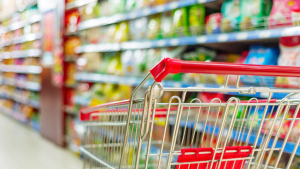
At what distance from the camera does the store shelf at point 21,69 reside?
5570 mm

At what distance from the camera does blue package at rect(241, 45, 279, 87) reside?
1870 mm

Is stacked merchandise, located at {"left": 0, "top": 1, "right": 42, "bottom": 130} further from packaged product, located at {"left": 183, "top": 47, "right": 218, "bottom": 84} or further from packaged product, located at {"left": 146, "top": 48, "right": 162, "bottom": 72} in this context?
packaged product, located at {"left": 183, "top": 47, "right": 218, "bottom": 84}

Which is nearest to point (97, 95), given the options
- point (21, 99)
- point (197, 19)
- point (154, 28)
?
point (154, 28)

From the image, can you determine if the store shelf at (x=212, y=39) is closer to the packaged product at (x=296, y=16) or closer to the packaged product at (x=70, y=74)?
the packaged product at (x=296, y=16)

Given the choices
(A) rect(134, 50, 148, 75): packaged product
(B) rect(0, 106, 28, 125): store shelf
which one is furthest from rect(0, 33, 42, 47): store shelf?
(A) rect(134, 50, 148, 75): packaged product

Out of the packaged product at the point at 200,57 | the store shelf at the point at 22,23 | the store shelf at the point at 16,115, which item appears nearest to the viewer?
the packaged product at the point at 200,57

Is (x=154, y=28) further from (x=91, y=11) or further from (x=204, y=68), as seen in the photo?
(x=204, y=68)

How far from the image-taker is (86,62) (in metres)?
3.76

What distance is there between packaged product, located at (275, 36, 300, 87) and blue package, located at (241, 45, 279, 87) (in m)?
0.08

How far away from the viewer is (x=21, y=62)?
6.56 metres

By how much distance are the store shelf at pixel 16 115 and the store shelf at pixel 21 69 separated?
40.8 inches

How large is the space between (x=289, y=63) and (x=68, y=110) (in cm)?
342

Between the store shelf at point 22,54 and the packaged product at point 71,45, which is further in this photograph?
the store shelf at point 22,54

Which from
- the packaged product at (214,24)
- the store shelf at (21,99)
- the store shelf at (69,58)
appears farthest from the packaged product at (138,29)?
the store shelf at (21,99)
